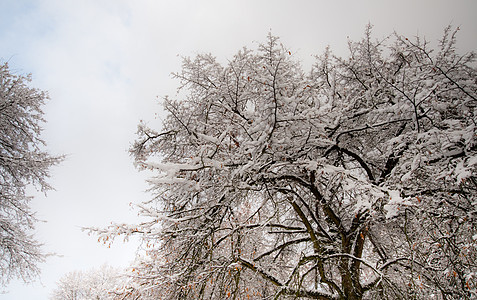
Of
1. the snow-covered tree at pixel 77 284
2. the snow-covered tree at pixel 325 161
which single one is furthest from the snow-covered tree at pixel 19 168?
the snow-covered tree at pixel 77 284

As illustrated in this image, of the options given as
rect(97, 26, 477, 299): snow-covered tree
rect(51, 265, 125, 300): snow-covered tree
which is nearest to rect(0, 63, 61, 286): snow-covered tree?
rect(97, 26, 477, 299): snow-covered tree

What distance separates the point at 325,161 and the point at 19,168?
730 centimetres

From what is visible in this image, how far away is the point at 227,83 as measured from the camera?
3830 millimetres

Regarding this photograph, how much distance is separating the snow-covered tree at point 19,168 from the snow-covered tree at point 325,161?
3.88 meters

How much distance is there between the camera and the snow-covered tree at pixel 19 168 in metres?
6.01

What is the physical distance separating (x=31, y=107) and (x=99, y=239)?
5.68 metres

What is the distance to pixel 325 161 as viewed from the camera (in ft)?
12.1

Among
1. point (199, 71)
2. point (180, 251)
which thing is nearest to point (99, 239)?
point (180, 251)

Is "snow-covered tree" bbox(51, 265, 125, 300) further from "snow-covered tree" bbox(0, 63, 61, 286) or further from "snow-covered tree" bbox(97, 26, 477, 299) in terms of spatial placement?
"snow-covered tree" bbox(97, 26, 477, 299)

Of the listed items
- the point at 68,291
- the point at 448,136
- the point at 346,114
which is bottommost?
the point at 68,291

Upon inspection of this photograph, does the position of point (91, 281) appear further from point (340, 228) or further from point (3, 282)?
point (340, 228)

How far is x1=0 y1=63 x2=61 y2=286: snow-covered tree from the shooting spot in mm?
6012

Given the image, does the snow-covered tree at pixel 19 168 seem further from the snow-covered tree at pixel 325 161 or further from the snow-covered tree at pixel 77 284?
the snow-covered tree at pixel 77 284

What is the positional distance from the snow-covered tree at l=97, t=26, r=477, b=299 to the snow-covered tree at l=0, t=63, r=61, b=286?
3876 mm
